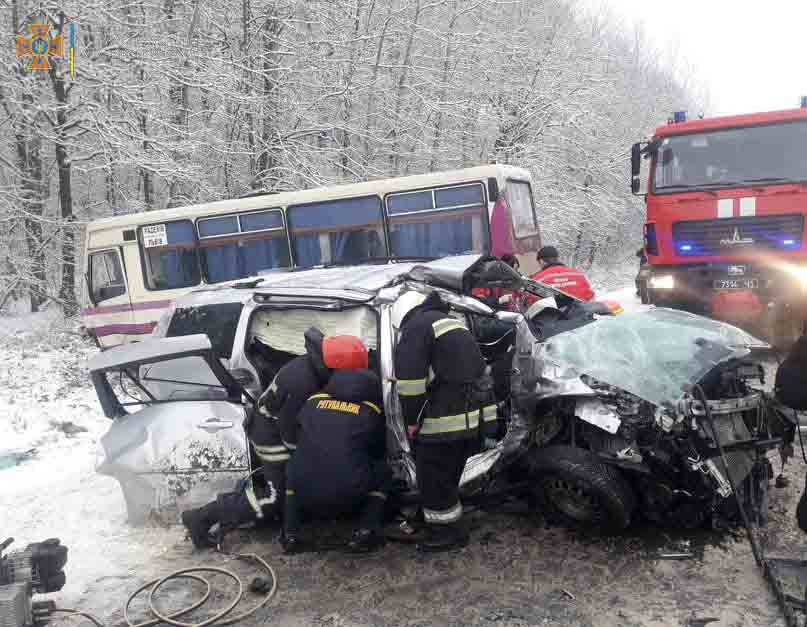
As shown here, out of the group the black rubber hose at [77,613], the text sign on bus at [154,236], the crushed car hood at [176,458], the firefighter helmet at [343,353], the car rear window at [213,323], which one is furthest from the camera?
the text sign on bus at [154,236]

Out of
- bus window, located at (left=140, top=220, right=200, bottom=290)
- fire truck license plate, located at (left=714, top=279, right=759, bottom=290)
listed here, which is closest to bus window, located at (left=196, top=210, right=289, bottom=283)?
bus window, located at (left=140, top=220, right=200, bottom=290)

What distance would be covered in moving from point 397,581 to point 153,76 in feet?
39.5

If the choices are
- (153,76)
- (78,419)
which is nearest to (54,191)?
(153,76)

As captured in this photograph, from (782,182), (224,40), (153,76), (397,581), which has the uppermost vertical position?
(224,40)

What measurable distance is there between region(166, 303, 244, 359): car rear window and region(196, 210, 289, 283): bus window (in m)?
5.88

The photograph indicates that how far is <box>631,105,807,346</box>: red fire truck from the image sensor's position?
26.2ft

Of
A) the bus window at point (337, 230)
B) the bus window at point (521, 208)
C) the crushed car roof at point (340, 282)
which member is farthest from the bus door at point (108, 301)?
the crushed car roof at point (340, 282)

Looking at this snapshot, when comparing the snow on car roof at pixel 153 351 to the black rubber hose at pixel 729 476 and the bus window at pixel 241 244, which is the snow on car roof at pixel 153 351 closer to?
the black rubber hose at pixel 729 476

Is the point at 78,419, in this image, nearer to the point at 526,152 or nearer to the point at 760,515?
the point at 760,515

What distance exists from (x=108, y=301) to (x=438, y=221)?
5.97 metres

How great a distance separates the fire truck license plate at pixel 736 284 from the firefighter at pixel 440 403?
5477 mm

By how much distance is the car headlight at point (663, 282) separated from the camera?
28.3 feet

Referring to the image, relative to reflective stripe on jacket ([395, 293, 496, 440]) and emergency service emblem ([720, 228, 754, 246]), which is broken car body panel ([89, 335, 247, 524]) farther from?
emergency service emblem ([720, 228, 754, 246])

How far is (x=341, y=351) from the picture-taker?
158 inches
